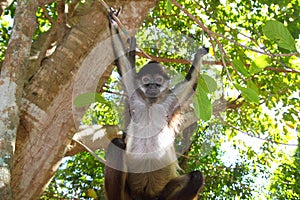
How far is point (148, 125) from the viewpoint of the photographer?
2619 mm

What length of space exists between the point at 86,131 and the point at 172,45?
171 cm

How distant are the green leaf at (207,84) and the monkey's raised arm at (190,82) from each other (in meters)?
0.37

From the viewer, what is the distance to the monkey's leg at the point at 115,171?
108 inches

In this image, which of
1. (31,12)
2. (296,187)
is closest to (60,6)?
(31,12)

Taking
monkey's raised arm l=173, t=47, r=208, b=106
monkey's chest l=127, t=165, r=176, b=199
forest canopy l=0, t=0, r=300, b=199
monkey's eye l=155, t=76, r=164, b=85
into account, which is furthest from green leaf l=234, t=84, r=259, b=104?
monkey's chest l=127, t=165, r=176, b=199

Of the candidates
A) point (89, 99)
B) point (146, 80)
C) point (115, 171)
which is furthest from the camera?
point (115, 171)

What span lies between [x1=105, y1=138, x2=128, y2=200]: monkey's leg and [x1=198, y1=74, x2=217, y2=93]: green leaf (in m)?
0.82

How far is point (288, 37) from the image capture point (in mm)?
2057

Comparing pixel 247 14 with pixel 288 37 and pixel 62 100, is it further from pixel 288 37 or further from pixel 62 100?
pixel 288 37

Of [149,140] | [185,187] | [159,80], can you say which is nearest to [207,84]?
[159,80]

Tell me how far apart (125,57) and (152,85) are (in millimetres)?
256

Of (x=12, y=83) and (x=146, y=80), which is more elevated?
(x=12, y=83)

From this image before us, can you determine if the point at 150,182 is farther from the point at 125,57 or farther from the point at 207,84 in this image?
the point at 207,84

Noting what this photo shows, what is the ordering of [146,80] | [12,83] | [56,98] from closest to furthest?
[12,83], [146,80], [56,98]
